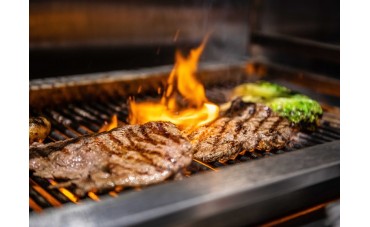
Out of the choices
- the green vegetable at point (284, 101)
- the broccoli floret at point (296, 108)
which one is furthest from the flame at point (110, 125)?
the broccoli floret at point (296, 108)

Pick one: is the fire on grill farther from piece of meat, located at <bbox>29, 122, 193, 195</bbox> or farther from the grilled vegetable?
the grilled vegetable

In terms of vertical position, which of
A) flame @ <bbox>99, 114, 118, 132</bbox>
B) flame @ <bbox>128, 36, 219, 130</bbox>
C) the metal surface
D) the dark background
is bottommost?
the metal surface

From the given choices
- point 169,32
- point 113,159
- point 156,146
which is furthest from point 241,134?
point 169,32

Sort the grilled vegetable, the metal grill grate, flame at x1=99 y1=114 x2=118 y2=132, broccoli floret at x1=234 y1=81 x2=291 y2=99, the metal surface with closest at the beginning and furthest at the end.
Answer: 1. the metal surface
2. the metal grill grate
3. the grilled vegetable
4. flame at x1=99 y1=114 x2=118 y2=132
5. broccoli floret at x1=234 y1=81 x2=291 y2=99

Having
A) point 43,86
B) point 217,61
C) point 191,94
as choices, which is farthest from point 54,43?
point 217,61

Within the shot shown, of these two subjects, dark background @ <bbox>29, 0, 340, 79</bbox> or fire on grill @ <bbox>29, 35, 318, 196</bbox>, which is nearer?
fire on grill @ <bbox>29, 35, 318, 196</bbox>

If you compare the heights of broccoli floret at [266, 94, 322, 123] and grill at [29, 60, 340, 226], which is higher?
broccoli floret at [266, 94, 322, 123]

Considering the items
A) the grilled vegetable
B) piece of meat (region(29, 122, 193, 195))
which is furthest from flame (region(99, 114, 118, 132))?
piece of meat (region(29, 122, 193, 195))

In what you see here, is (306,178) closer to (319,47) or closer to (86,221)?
(86,221)
